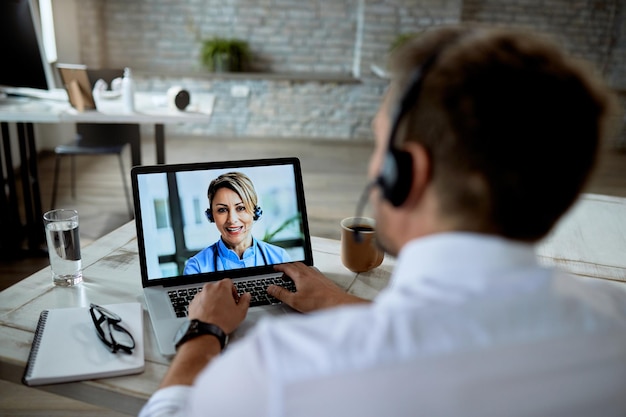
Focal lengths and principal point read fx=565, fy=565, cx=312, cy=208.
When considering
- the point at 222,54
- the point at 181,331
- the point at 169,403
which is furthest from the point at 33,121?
the point at 222,54

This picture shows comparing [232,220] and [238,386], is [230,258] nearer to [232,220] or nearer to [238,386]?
[232,220]

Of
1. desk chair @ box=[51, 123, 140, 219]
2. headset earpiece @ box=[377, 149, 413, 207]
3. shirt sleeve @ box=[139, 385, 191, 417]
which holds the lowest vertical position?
desk chair @ box=[51, 123, 140, 219]

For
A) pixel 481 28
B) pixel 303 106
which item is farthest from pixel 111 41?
pixel 481 28

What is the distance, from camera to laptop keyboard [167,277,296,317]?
1.04 meters

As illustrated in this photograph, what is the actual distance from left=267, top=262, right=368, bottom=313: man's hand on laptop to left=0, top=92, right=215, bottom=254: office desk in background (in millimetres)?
1724

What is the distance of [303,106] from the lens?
5.29m

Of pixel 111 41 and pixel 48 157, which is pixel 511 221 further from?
pixel 111 41

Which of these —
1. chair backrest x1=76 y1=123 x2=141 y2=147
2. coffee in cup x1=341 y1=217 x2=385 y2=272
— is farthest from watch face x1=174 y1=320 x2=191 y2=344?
chair backrest x1=76 y1=123 x2=141 y2=147

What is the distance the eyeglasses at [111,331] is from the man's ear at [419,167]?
56cm

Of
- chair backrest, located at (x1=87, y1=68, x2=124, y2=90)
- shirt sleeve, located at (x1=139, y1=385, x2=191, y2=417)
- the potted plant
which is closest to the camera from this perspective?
shirt sleeve, located at (x1=139, y1=385, x2=191, y2=417)

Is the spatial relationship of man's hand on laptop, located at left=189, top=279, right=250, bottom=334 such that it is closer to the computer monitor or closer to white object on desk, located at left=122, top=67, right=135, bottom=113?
white object on desk, located at left=122, top=67, right=135, bottom=113

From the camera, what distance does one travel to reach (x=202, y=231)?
3.72 feet

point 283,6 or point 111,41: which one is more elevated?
point 283,6

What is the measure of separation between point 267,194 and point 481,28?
672 mm
